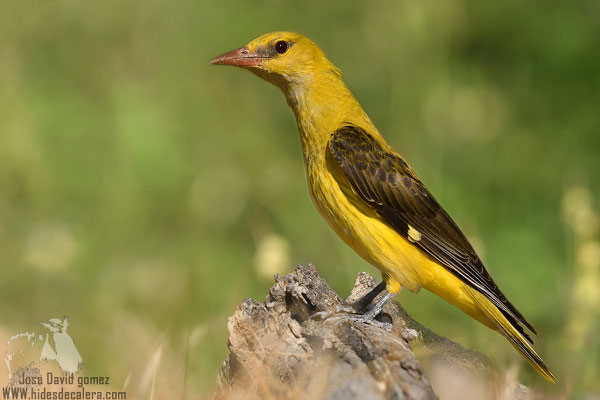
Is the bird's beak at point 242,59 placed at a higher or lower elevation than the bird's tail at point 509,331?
higher

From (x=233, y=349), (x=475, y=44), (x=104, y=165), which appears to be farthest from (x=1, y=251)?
(x=475, y=44)

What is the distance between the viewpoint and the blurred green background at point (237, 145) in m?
6.38

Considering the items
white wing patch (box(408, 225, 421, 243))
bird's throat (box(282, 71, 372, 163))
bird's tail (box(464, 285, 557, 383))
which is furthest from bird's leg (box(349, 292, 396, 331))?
bird's throat (box(282, 71, 372, 163))

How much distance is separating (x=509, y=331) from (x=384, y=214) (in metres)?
0.90

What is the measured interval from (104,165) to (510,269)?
3.52 m

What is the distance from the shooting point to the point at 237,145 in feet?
26.8

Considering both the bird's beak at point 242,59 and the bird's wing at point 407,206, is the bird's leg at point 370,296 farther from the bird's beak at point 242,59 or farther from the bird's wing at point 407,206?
the bird's beak at point 242,59

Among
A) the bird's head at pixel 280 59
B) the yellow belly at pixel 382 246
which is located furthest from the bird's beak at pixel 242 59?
the yellow belly at pixel 382 246

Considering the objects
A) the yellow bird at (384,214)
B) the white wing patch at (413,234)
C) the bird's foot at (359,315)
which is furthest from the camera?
the white wing patch at (413,234)

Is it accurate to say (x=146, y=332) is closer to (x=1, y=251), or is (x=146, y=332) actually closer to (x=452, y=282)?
(x=452, y=282)

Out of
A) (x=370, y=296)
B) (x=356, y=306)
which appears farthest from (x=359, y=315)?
(x=370, y=296)

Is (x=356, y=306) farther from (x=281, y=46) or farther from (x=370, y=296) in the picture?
(x=281, y=46)

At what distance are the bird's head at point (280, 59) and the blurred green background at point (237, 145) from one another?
3.48 ft

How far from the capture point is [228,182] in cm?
754
